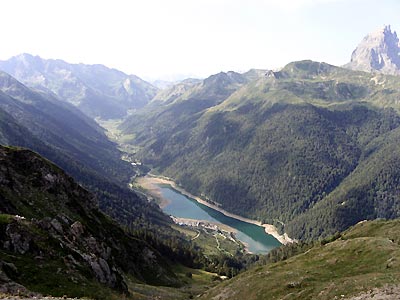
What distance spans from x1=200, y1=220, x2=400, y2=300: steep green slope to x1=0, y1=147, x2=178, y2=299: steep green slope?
80.9 feet

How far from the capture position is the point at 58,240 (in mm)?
65062

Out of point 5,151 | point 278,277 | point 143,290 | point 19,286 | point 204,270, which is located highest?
point 5,151

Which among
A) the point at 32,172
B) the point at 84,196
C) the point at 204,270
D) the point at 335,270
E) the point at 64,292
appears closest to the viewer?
the point at 64,292

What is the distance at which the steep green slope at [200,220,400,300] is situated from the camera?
165 feet

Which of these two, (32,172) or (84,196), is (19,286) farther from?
(84,196)

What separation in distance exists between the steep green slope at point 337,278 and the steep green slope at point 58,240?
80.9ft

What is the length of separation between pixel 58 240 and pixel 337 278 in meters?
45.5

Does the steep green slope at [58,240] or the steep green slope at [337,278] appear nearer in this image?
the steep green slope at [337,278]

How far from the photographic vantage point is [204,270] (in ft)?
600

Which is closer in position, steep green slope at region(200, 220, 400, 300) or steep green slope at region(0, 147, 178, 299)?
steep green slope at region(200, 220, 400, 300)

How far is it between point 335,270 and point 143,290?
4226cm

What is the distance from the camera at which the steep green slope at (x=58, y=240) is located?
5372cm

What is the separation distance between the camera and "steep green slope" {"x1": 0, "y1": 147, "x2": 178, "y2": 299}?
2115 inches

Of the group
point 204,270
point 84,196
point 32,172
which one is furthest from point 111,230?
point 204,270
